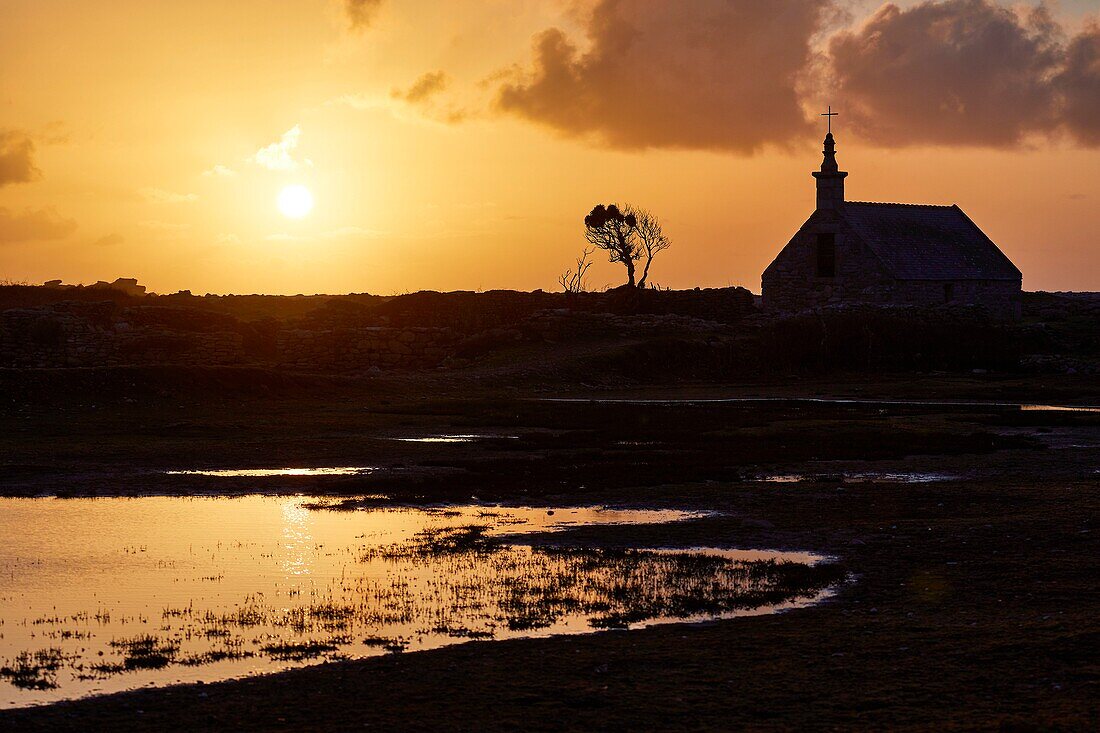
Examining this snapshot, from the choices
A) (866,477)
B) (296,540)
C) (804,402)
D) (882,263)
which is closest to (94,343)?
(804,402)

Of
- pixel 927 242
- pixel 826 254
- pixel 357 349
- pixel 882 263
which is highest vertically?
pixel 927 242

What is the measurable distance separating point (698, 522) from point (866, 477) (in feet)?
19.0

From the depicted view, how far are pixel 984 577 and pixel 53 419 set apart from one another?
2674cm

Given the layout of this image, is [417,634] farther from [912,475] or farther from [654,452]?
[654,452]

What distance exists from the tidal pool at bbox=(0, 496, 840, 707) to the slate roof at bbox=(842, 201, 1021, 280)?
159ft

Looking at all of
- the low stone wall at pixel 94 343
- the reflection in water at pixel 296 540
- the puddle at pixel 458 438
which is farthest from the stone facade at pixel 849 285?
the reflection in water at pixel 296 540

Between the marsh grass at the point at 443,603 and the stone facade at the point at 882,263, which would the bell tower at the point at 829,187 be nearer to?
the stone facade at the point at 882,263

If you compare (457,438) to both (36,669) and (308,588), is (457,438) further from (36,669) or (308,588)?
(36,669)

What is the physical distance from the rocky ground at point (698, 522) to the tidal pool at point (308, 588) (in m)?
0.69

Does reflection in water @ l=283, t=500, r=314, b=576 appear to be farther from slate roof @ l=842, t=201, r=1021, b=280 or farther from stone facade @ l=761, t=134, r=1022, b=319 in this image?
slate roof @ l=842, t=201, r=1021, b=280

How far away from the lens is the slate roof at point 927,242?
64.2 metres

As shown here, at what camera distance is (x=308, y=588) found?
1405 cm

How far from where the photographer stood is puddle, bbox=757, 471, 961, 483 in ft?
72.4

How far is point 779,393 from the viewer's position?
45719 millimetres
